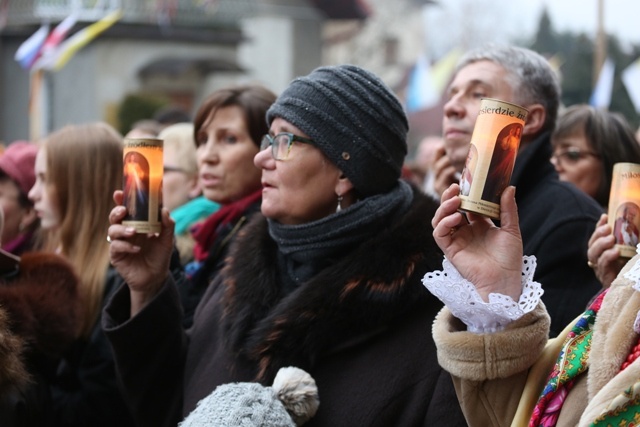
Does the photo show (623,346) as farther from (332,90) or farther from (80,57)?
(80,57)

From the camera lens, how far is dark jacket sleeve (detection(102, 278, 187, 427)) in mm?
3371

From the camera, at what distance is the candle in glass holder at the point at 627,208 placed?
3061 millimetres

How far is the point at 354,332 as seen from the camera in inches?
116

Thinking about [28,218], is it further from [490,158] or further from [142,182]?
[490,158]

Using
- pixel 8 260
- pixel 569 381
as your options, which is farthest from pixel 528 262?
pixel 8 260

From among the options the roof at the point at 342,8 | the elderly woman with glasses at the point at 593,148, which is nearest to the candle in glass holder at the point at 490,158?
the elderly woman with glasses at the point at 593,148

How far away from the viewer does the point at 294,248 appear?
10.5 feet

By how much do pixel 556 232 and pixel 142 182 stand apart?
155cm

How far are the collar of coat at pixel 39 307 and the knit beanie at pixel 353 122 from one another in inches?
41.2

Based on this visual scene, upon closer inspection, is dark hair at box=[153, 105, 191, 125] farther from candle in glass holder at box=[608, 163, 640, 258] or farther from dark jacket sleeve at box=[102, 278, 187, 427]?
candle in glass holder at box=[608, 163, 640, 258]

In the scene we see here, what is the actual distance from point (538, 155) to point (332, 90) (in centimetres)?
112

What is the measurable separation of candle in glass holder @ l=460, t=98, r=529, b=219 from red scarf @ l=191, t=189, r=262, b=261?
6.93 feet

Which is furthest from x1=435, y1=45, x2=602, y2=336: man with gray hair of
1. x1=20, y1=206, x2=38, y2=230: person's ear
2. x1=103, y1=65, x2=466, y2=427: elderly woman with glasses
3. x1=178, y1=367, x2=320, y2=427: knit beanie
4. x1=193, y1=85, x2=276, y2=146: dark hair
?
x1=20, y1=206, x2=38, y2=230: person's ear

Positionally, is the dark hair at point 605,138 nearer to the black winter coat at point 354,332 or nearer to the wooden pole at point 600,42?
the black winter coat at point 354,332
